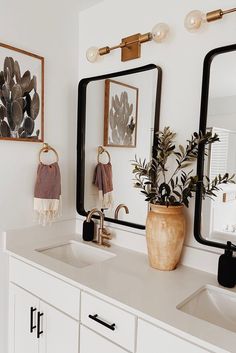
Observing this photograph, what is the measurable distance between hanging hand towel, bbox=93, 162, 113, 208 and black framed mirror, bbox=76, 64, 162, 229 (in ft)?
0.09

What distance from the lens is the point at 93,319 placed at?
1179 millimetres

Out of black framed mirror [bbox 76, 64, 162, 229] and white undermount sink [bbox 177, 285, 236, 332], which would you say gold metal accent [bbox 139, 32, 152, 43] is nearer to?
black framed mirror [bbox 76, 64, 162, 229]

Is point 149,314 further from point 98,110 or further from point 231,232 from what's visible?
point 98,110

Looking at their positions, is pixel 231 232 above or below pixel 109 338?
above

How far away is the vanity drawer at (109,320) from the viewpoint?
1.07 metres

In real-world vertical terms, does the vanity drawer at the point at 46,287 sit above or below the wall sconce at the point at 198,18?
below

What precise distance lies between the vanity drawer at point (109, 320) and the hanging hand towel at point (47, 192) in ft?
2.14

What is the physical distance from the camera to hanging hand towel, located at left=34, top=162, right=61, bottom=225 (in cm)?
170

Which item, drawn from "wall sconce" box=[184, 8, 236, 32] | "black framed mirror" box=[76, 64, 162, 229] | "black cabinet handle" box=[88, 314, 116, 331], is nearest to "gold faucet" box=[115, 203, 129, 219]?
"black framed mirror" box=[76, 64, 162, 229]

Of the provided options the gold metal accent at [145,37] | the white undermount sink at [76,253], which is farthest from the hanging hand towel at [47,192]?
the gold metal accent at [145,37]

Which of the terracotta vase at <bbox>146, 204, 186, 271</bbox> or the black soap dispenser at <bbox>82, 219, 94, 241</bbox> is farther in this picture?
the black soap dispenser at <bbox>82, 219, 94, 241</bbox>

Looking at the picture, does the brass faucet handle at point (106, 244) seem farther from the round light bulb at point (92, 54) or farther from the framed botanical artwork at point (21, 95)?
the round light bulb at point (92, 54)

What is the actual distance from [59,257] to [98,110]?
0.96 metres

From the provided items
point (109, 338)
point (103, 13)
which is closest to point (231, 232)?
point (109, 338)
